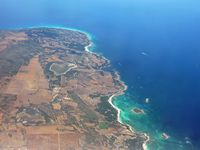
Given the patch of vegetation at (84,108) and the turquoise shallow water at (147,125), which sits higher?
the patch of vegetation at (84,108)

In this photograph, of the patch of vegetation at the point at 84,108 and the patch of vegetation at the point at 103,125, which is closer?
the patch of vegetation at the point at 103,125

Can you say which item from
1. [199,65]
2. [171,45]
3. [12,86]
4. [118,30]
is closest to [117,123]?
[12,86]

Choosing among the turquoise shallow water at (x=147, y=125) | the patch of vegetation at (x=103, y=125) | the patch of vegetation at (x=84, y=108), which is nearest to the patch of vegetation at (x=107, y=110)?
the patch of vegetation at (x=103, y=125)

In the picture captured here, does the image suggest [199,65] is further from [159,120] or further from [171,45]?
[159,120]

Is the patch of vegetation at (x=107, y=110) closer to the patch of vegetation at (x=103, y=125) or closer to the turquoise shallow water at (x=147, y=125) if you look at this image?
the patch of vegetation at (x=103, y=125)

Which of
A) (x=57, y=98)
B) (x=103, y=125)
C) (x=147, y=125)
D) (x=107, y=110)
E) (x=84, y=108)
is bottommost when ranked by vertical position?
(x=147, y=125)

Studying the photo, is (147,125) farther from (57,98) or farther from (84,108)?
(57,98)

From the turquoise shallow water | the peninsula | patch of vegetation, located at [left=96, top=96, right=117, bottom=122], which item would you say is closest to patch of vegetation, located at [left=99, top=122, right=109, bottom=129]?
the peninsula

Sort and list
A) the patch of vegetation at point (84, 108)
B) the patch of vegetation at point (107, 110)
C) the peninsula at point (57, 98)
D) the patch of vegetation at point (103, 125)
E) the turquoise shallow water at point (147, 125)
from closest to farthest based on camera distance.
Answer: the peninsula at point (57, 98) → the turquoise shallow water at point (147, 125) → the patch of vegetation at point (103, 125) → the patch of vegetation at point (84, 108) → the patch of vegetation at point (107, 110)

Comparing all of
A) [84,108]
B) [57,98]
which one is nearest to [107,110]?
[84,108]

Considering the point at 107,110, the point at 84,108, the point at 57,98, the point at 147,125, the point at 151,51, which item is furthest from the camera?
the point at 151,51
